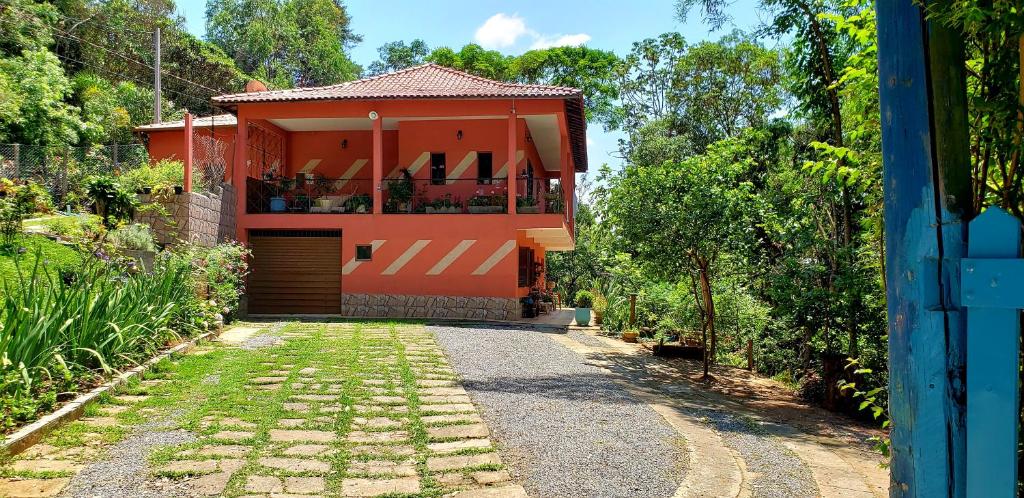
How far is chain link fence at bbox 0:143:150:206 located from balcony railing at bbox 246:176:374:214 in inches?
119

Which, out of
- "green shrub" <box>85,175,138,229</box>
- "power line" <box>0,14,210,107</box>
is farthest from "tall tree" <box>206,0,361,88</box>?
"green shrub" <box>85,175,138,229</box>

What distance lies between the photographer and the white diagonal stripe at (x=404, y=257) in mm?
16172

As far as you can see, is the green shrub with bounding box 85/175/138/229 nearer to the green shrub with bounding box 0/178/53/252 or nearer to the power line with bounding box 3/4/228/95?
the green shrub with bounding box 0/178/53/252

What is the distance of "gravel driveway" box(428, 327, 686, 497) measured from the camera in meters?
4.20

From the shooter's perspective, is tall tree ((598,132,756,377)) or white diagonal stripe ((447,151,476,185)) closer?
tall tree ((598,132,756,377))

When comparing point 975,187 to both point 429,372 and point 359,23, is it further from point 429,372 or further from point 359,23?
point 359,23

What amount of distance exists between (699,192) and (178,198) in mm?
9465

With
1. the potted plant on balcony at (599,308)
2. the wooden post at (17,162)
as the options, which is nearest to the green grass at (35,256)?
the wooden post at (17,162)

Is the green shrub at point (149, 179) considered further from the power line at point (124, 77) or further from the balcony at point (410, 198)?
the power line at point (124, 77)

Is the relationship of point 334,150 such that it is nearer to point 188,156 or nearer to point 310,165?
point 310,165

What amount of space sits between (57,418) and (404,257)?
11.4m

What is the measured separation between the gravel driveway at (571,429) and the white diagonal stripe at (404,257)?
21.7ft

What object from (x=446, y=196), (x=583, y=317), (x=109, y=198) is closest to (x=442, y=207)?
(x=446, y=196)

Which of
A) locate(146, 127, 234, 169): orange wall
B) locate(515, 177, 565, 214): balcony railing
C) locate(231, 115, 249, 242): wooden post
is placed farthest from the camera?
locate(146, 127, 234, 169): orange wall
